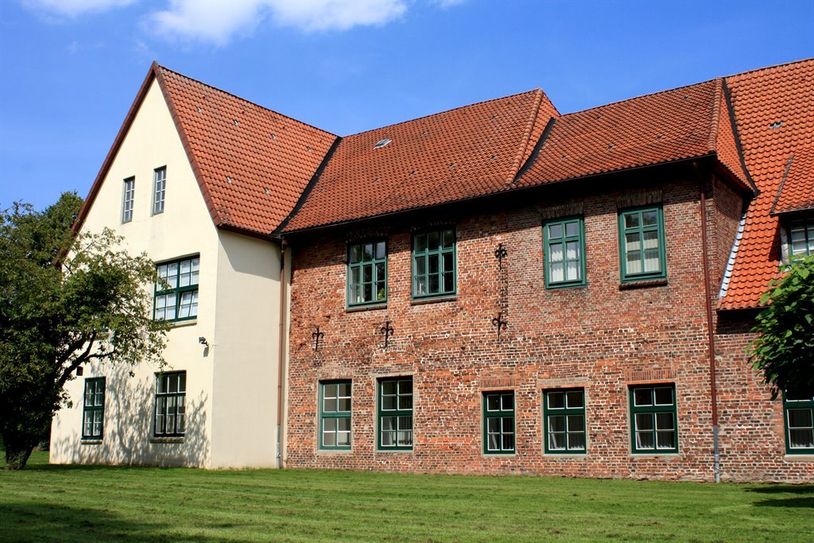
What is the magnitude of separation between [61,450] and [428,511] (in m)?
17.9

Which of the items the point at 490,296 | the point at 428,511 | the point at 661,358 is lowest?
the point at 428,511

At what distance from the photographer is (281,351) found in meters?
23.7

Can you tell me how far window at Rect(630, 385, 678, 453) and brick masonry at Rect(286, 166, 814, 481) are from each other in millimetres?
172

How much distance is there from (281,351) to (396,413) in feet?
12.8

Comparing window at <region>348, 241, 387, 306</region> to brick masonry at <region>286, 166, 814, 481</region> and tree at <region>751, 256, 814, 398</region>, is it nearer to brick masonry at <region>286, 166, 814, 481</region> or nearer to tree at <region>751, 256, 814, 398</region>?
brick masonry at <region>286, 166, 814, 481</region>

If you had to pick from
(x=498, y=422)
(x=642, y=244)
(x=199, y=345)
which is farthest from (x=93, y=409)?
(x=642, y=244)

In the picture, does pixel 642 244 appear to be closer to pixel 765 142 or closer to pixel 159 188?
pixel 765 142

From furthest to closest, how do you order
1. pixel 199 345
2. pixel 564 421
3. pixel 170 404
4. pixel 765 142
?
pixel 170 404
pixel 199 345
pixel 765 142
pixel 564 421

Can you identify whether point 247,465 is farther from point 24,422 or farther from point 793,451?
point 793,451

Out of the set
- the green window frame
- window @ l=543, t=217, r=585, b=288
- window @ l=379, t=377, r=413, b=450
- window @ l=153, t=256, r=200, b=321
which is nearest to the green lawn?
the green window frame

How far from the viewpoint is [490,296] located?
2025cm

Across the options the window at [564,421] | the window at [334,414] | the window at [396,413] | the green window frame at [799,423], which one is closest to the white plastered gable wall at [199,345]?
the window at [334,414]

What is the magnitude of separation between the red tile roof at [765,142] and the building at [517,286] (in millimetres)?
51

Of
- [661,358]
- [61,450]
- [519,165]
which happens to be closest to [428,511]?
[661,358]
